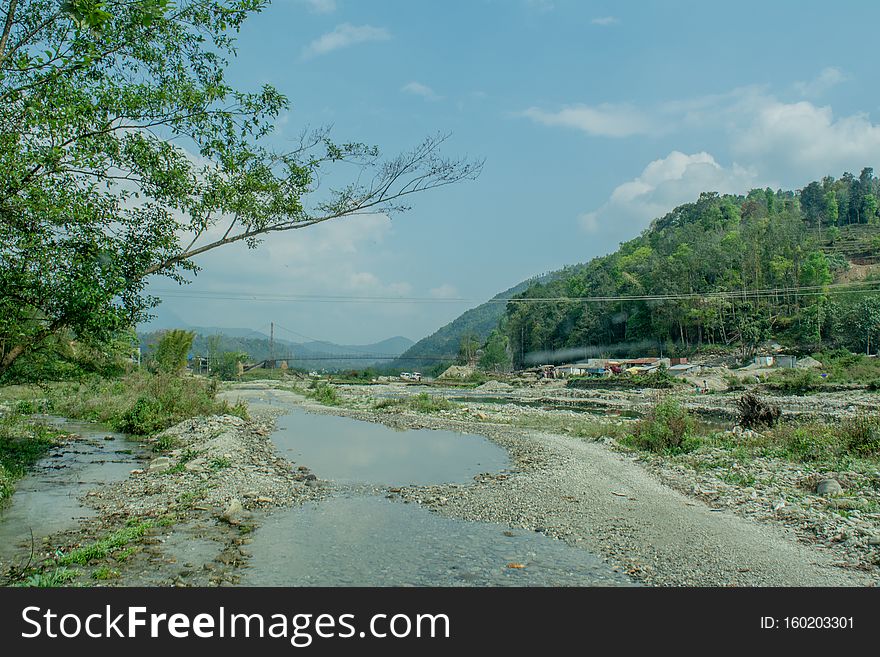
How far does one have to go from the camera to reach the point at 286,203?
33.2 ft

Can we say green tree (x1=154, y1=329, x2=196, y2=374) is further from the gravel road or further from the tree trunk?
the tree trunk

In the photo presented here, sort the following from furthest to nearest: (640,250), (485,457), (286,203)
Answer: (640,250) < (485,457) < (286,203)

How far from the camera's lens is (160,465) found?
16.4 metres

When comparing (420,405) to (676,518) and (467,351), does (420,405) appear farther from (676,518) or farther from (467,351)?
(467,351)

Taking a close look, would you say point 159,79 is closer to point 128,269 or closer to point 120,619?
point 128,269

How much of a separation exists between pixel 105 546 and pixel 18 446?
12.6 m

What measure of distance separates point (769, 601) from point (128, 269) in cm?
955

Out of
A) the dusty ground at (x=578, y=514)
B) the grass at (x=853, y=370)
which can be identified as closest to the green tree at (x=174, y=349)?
the dusty ground at (x=578, y=514)

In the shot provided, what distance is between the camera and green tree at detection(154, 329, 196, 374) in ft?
146

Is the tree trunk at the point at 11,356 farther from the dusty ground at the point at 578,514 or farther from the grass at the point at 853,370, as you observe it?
the grass at the point at 853,370

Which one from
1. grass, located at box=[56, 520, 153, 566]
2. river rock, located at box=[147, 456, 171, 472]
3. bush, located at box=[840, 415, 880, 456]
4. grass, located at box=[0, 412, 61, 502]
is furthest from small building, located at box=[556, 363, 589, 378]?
grass, located at box=[56, 520, 153, 566]

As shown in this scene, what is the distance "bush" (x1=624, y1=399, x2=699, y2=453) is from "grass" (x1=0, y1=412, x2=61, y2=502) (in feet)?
53.8

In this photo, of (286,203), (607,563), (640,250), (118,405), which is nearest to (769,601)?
(607,563)

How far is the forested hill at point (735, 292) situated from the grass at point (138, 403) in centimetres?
6425
